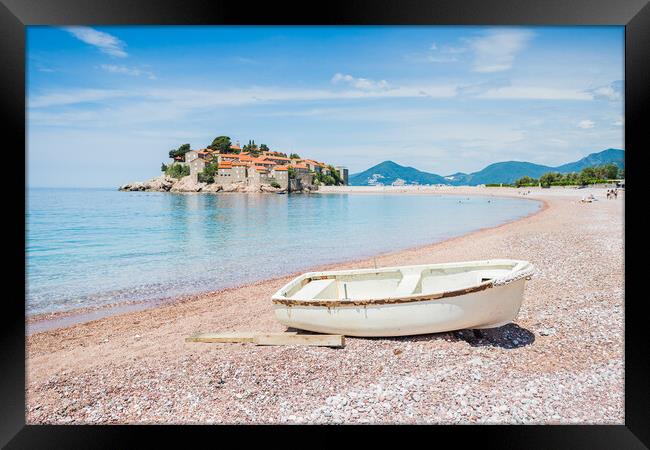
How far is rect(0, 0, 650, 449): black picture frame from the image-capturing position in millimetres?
2525

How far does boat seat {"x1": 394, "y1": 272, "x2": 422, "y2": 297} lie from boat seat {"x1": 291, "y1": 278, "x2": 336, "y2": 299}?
28.7 inches

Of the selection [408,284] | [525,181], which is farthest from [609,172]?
[408,284]

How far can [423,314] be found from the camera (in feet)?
12.1

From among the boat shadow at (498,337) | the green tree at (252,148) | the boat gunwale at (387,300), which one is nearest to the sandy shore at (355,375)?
the boat shadow at (498,337)

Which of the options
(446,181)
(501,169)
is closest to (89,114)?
(501,169)

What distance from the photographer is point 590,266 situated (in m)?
6.39

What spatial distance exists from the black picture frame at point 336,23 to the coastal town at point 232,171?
36024 mm

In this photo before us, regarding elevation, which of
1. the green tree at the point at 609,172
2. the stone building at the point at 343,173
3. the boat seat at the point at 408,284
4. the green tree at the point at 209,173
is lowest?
the boat seat at the point at 408,284

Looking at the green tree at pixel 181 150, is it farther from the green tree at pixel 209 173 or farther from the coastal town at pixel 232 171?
the green tree at pixel 209 173

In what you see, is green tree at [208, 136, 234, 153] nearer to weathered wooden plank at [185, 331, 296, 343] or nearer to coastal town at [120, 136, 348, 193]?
coastal town at [120, 136, 348, 193]

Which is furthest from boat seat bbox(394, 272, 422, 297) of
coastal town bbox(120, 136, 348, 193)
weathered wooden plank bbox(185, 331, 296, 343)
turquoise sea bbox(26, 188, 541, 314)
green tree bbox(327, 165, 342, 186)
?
green tree bbox(327, 165, 342, 186)

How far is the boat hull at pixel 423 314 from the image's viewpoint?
360cm

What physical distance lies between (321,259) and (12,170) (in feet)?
24.6

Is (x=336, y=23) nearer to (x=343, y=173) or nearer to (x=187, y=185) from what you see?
(x=187, y=185)
